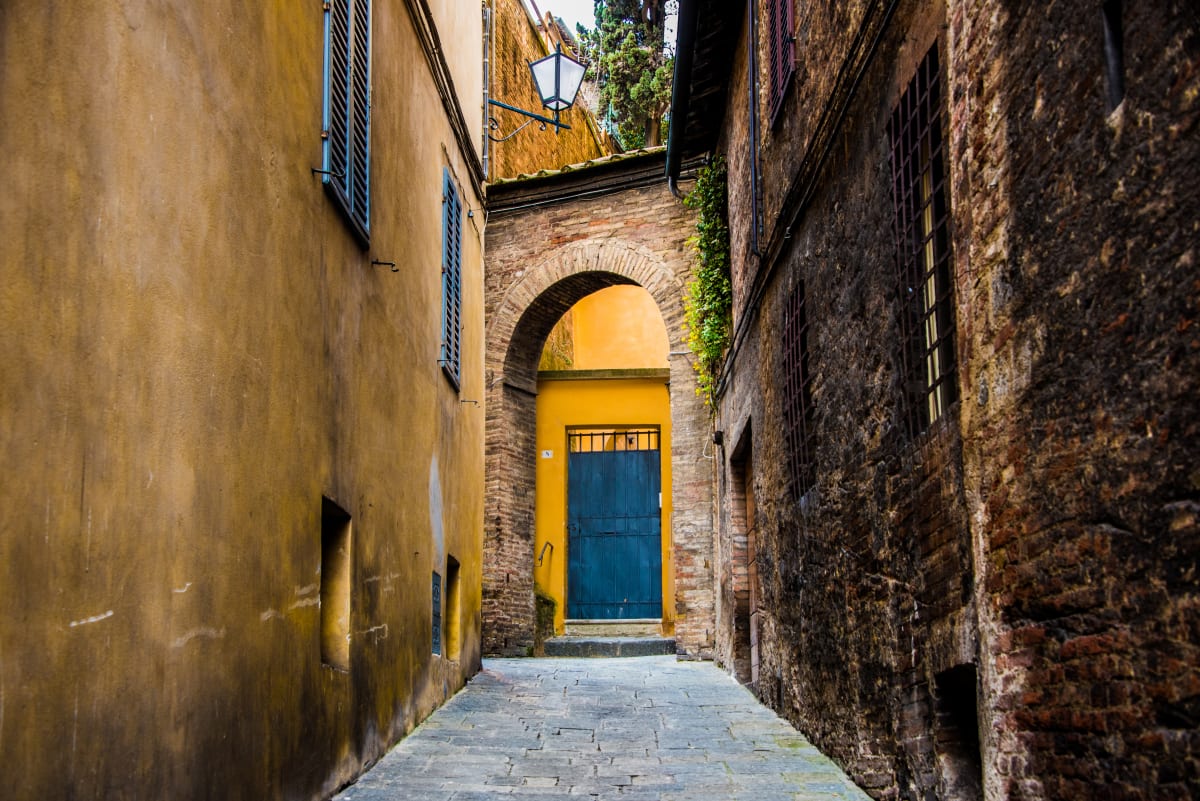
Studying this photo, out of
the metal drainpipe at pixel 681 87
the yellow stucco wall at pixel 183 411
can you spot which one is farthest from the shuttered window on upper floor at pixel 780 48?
the yellow stucco wall at pixel 183 411

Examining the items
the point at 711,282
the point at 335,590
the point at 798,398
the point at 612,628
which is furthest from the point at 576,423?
the point at 335,590

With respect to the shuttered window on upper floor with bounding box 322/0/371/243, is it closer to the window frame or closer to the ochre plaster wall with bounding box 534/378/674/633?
the window frame

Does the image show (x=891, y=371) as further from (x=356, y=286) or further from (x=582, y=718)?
(x=582, y=718)

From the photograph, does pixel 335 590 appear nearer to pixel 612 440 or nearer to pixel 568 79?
pixel 568 79

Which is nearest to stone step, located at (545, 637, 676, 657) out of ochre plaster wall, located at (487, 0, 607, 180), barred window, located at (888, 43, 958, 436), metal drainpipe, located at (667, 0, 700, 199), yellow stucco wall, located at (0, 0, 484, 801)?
metal drainpipe, located at (667, 0, 700, 199)

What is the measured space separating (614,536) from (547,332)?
9.97ft

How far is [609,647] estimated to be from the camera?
47.7 ft

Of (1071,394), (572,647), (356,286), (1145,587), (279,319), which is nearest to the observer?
(1145,587)

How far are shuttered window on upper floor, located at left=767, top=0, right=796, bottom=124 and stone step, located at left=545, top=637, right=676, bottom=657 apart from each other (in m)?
7.67

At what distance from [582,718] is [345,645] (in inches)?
105

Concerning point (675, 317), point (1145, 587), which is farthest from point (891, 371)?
point (675, 317)

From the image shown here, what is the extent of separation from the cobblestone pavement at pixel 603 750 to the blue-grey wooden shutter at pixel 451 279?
8.88ft

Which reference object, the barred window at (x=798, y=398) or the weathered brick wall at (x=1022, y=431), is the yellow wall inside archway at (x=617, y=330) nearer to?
the barred window at (x=798, y=398)

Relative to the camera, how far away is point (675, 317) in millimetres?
14719
